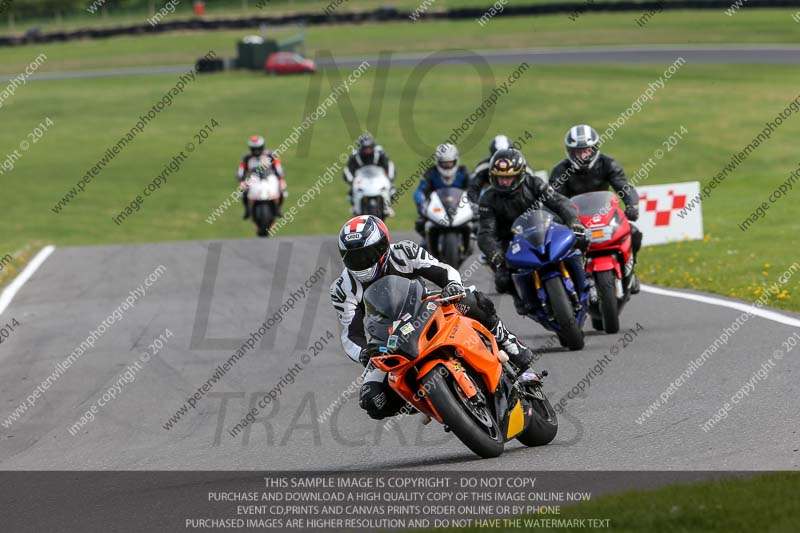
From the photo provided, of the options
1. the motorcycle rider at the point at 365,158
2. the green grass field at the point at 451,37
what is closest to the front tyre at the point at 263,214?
the motorcycle rider at the point at 365,158

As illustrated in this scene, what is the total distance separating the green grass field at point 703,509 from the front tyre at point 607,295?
5320 mm

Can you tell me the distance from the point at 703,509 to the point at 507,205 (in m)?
6.23

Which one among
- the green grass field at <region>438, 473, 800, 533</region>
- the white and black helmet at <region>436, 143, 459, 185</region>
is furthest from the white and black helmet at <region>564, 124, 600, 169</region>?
the green grass field at <region>438, 473, 800, 533</region>

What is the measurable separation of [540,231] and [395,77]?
1547 inches

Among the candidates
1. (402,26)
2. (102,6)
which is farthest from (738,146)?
(102,6)

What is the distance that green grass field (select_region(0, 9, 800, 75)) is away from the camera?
53.8 metres

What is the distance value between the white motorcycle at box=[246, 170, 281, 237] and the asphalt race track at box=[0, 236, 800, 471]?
6.66 metres

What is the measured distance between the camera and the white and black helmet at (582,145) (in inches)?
489

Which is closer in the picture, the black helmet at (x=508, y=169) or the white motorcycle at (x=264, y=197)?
the black helmet at (x=508, y=169)

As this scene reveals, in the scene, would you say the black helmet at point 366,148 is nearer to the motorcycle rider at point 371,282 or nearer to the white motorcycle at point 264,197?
the white motorcycle at point 264,197

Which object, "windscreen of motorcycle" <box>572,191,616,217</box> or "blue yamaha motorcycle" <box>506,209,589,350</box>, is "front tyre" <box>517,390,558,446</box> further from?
"windscreen of motorcycle" <box>572,191,616,217</box>

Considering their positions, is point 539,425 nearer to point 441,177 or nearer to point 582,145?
point 582,145

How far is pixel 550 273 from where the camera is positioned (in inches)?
428

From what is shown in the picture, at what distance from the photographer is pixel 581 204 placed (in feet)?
38.8
